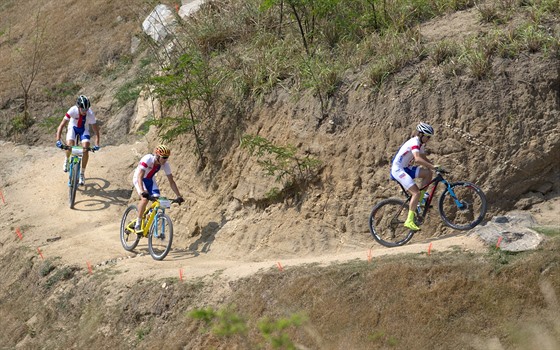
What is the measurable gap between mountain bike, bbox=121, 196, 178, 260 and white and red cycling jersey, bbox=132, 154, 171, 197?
0.93 ft

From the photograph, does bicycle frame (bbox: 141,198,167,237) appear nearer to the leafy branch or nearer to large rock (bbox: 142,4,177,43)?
the leafy branch

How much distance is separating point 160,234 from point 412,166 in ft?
14.7

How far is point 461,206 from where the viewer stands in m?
11.6

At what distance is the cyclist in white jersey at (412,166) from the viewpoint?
11375mm

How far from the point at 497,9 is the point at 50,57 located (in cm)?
1564

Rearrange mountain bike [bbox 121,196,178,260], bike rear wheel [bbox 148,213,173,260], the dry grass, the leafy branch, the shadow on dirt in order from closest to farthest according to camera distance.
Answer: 1. the dry grass
2. the leafy branch
3. bike rear wheel [bbox 148,213,173,260]
4. mountain bike [bbox 121,196,178,260]
5. the shadow on dirt

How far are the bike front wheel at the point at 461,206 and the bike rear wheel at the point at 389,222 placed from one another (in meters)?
0.60

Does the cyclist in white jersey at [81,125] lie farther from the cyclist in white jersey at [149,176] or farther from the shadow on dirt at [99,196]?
the cyclist in white jersey at [149,176]

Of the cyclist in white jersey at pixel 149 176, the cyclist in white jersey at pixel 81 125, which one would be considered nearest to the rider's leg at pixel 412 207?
the cyclist in white jersey at pixel 149 176

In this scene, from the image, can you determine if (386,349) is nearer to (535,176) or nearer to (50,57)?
(535,176)

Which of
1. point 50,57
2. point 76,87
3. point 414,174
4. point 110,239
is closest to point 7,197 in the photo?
point 110,239

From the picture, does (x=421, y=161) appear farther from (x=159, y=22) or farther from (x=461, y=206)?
(x=159, y=22)

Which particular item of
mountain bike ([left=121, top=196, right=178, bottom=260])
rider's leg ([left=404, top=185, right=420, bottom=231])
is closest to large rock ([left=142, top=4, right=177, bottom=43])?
mountain bike ([left=121, top=196, right=178, bottom=260])

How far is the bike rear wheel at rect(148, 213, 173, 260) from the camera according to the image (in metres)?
13.2
